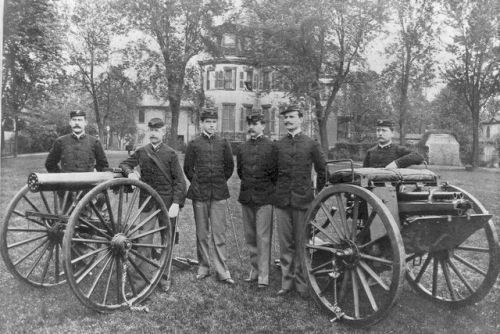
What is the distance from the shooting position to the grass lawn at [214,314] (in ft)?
12.9

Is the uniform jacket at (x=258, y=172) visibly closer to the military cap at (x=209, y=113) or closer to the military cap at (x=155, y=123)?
the military cap at (x=209, y=113)

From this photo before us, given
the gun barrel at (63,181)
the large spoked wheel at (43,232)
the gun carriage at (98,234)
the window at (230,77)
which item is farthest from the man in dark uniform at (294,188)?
the window at (230,77)

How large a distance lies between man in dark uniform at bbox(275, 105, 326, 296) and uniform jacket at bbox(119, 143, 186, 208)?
1.08 metres

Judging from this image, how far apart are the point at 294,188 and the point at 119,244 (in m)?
1.90

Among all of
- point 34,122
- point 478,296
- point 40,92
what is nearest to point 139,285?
point 478,296

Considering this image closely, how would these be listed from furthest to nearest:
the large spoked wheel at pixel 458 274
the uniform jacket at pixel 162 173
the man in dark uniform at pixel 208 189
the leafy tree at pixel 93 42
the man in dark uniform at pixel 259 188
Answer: the leafy tree at pixel 93 42, the man in dark uniform at pixel 208 189, the man in dark uniform at pixel 259 188, the uniform jacket at pixel 162 173, the large spoked wheel at pixel 458 274

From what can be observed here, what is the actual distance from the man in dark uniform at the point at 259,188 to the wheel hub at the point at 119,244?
62.8 inches

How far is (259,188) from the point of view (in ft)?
17.4

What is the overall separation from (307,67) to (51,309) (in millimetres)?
11457

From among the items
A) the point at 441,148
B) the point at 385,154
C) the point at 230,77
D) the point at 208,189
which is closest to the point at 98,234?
the point at 208,189

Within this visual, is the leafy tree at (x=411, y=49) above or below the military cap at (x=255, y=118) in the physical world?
above

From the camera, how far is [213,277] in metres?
5.47

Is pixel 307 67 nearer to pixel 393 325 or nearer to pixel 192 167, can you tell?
pixel 192 167

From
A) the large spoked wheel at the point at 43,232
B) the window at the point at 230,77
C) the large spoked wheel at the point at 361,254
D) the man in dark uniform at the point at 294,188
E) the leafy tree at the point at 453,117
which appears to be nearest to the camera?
the large spoked wheel at the point at 361,254
